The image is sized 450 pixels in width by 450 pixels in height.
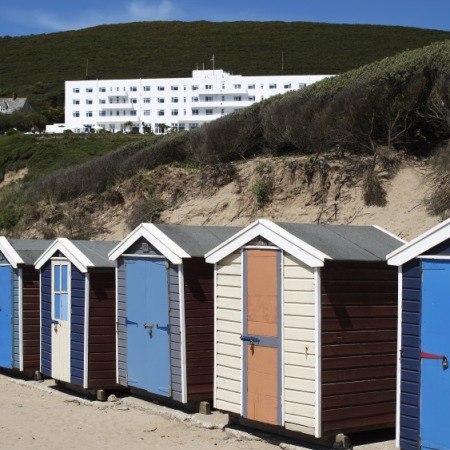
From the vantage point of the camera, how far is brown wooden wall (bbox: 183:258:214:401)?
11453mm

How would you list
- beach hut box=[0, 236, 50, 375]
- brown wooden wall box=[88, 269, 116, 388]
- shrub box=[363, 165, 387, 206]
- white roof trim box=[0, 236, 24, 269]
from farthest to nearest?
shrub box=[363, 165, 387, 206] < beach hut box=[0, 236, 50, 375] < white roof trim box=[0, 236, 24, 269] < brown wooden wall box=[88, 269, 116, 388]

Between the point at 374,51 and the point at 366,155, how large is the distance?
108719 mm

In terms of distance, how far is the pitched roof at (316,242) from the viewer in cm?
945

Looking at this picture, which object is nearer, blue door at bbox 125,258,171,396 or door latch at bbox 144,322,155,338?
blue door at bbox 125,258,171,396

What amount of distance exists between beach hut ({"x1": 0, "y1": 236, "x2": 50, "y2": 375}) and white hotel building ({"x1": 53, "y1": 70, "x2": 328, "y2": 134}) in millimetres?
72363

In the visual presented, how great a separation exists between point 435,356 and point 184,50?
5111 inches

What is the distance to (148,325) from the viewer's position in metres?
11.9

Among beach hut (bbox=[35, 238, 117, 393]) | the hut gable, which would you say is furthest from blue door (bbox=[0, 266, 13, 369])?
beach hut (bbox=[35, 238, 117, 393])

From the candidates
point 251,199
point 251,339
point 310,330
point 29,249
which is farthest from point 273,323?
point 251,199

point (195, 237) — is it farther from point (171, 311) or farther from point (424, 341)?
point (424, 341)

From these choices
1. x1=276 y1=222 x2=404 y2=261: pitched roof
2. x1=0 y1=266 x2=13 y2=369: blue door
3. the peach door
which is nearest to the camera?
x1=276 y1=222 x2=404 y2=261: pitched roof

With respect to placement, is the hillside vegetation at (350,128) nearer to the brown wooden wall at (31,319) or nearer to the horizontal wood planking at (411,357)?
the brown wooden wall at (31,319)

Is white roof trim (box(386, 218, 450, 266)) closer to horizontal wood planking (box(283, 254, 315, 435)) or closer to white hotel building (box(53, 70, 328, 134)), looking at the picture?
horizontal wood planking (box(283, 254, 315, 435))

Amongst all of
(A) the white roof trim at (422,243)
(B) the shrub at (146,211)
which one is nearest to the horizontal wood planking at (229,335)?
(A) the white roof trim at (422,243)
